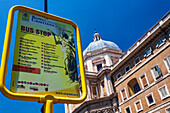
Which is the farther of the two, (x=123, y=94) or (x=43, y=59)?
(x=123, y=94)

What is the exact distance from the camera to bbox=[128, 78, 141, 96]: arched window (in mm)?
26722

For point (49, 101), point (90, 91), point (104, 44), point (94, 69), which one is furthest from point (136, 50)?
point (49, 101)

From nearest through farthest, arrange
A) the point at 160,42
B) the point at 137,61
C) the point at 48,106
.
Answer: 1. the point at 48,106
2. the point at 160,42
3. the point at 137,61

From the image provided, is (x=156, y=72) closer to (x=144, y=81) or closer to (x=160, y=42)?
(x=144, y=81)

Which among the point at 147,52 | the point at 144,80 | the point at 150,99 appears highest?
the point at 147,52

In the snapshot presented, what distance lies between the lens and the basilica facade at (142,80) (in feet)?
72.2

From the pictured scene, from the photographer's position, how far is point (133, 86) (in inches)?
→ 1081

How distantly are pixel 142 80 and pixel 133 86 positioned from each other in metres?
2.69

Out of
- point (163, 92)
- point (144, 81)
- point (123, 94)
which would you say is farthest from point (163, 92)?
point (123, 94)

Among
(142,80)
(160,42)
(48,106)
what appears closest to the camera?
(48,106)

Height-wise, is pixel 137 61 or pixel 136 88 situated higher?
pixel 137 61

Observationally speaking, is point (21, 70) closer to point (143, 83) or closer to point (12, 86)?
point (12, 86)

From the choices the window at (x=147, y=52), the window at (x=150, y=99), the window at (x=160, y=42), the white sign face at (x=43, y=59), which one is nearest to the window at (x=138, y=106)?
the window at (x=150, y=99)

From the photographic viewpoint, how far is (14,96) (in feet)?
7.19
